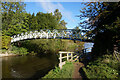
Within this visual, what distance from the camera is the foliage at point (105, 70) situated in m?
7.81

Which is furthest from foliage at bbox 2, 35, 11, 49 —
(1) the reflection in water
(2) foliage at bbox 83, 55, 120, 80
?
(2) foliage at bbox 83, 55, 120, 80

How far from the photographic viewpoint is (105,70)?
8.61m

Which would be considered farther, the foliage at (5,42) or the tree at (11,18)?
the tree at (11,18)

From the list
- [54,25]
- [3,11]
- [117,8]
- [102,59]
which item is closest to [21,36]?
[3,11]

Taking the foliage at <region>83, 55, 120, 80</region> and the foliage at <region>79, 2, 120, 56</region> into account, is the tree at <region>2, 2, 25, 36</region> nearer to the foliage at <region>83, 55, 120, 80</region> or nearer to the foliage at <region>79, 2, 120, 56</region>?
the foliage at <region>79, 2, 120, 56</region>

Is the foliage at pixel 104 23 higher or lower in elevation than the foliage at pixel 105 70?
higher

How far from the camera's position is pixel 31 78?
1101 cm

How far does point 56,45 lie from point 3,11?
16.4 meters

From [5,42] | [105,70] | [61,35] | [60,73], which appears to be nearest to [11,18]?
[5,42]

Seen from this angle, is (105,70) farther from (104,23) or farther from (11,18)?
(11,18)

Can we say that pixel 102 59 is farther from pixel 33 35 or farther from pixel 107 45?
pixel 33 35

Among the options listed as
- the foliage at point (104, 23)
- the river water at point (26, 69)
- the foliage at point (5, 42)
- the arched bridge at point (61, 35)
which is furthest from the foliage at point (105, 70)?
the foliage at point (5, 42)

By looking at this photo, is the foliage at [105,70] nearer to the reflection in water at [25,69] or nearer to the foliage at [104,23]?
the foliage at [104,23]

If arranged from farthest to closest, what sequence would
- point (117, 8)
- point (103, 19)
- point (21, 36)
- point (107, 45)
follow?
point (21, 36) < point (107, 45) < point (103, 19) < point (117, 8)
